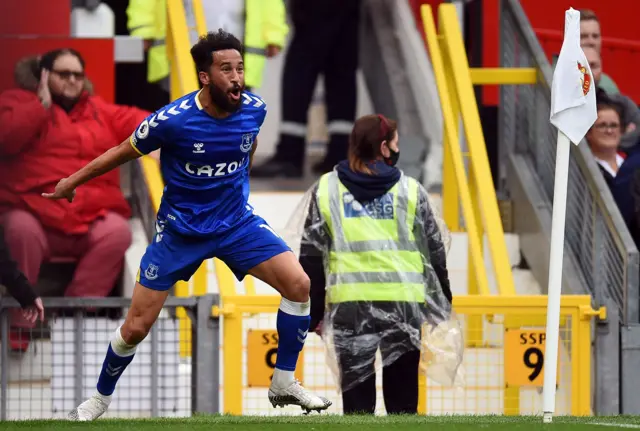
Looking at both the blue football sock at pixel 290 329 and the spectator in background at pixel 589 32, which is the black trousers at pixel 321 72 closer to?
the spectator in background at pixel 589 32

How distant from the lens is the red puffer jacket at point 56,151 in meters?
11.2

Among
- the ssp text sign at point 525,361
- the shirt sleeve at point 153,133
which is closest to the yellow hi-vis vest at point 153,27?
the ssp text sign at point 525,361

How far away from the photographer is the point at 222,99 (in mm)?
8180

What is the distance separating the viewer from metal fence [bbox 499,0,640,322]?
10.6 metres

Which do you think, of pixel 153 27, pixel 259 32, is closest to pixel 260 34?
pixel 259 32

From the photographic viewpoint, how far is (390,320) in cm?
919

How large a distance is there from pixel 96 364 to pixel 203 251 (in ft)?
6.78

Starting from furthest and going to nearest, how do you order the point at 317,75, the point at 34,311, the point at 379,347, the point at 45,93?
Answer: the point at 317,75, the point at 45,93, the point at 34,311, the point at 379,347

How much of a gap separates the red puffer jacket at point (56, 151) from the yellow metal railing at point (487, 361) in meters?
1.42

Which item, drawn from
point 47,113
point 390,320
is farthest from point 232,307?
point 47,113

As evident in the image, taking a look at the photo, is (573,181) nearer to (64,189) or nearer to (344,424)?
(344,424)

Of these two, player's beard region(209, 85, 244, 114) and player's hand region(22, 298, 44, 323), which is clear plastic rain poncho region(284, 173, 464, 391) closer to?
player's beard region(209, 85, 244, 114)

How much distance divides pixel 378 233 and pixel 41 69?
3246 mm

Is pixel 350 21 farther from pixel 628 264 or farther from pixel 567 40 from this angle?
pixel 567 40
